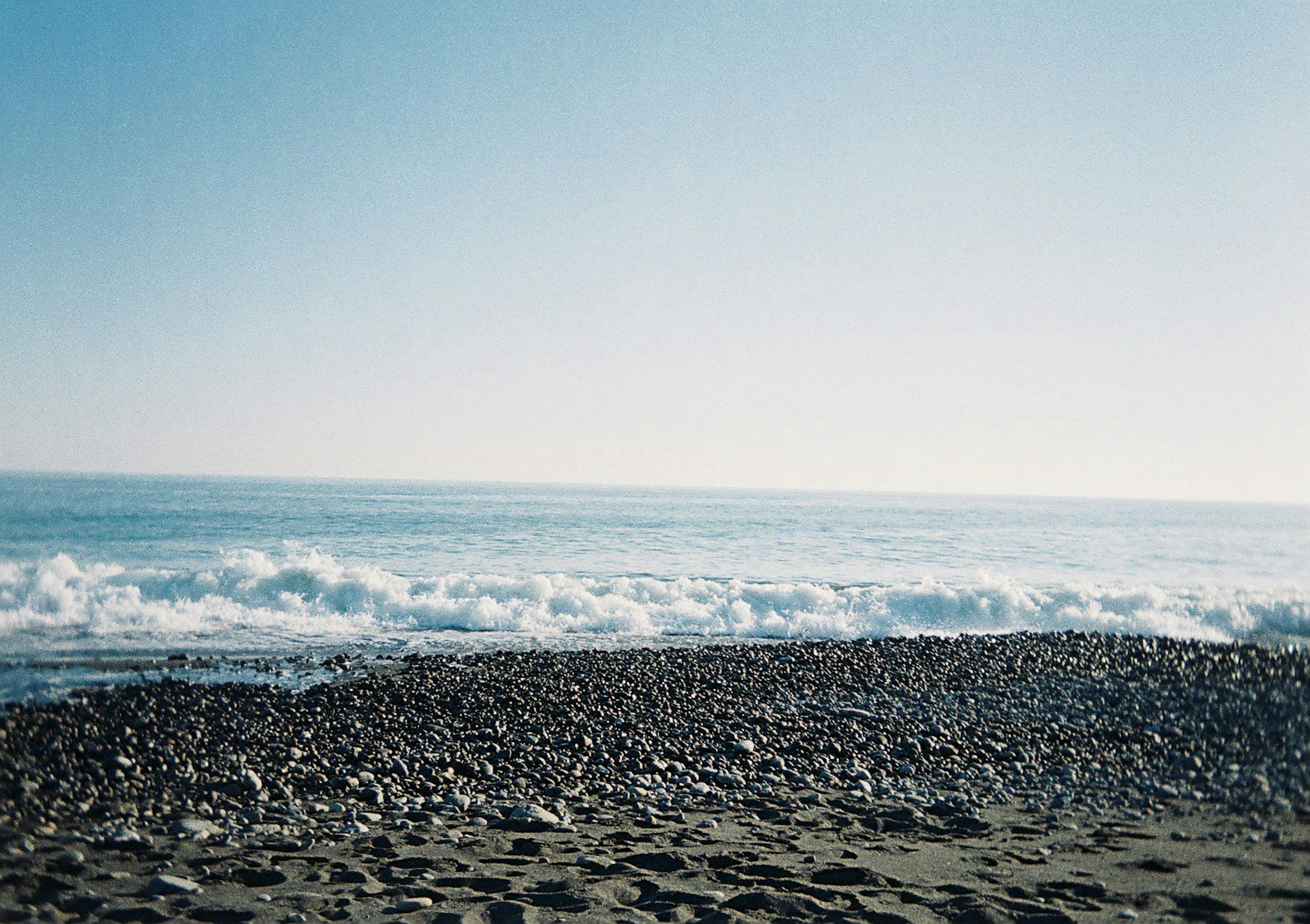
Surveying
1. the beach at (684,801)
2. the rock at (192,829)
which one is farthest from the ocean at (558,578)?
the rock at (192,829)

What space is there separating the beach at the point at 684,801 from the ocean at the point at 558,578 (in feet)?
2.02

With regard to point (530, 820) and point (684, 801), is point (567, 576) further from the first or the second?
point (530, 820)

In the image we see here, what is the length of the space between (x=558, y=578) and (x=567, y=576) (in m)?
1.18

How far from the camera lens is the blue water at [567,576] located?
3971mm

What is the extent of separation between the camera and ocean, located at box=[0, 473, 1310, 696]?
3.92m

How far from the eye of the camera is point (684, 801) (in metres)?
5.53

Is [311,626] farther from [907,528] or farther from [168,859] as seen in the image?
[907,528]

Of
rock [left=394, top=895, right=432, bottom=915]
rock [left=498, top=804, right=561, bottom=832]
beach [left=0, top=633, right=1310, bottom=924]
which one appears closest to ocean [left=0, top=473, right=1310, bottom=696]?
beach [left=0, top=633, right=1310, bottom=924]

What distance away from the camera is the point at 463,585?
1691 cm

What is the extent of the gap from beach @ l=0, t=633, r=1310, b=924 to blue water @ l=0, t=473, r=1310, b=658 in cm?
65

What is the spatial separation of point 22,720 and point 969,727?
6768 mm

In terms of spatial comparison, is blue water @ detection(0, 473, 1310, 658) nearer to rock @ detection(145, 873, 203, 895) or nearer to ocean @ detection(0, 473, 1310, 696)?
ocean @ detection(0, 473, 1310, 696)

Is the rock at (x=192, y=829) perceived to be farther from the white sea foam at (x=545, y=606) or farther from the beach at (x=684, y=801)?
the white sea foam at (x=545, y=606)

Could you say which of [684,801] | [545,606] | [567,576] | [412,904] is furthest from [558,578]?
[412,904]
